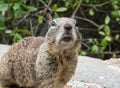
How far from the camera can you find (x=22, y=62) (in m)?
4.99

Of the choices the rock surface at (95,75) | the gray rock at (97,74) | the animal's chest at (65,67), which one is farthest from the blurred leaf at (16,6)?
the animal's chest at (65,67)

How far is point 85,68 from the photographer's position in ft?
22.2

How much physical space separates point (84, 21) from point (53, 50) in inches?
257

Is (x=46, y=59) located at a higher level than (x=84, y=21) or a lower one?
higher

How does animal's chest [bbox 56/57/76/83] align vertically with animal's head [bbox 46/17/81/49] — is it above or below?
below

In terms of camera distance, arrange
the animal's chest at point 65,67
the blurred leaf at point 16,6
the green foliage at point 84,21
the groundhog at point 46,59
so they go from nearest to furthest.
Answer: the groundhog at point 46,59 → the animal's chest at point 65,67 → the blurred leaf at point 16,6 → the green foliage at point 84,21

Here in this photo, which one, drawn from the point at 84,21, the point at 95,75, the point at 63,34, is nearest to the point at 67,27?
the point at 63,34

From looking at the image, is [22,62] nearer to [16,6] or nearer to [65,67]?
[65,67]

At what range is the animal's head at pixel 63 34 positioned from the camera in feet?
14.0

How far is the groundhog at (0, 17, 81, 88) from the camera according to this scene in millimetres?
4383

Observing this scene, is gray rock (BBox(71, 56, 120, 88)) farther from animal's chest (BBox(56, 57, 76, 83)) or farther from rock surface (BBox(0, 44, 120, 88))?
animal's chest (BBox(56, 57, 76, 83))

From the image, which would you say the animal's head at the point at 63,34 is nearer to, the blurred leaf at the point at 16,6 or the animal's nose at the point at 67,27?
the animal's nose at the point at 67,27

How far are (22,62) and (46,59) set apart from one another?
15.2 inches

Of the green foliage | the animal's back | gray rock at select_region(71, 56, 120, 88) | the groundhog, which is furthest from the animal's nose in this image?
the green foliage
